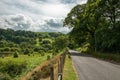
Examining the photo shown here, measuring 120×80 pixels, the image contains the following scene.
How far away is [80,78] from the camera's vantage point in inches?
615

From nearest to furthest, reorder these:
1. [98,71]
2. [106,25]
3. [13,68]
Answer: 1. [98,71]
2. [13,68]
3. [106,25]

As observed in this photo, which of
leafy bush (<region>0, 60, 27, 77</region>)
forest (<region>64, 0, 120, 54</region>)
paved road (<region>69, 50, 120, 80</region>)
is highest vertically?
forest (<region>64, 0, 120, 54</region>)

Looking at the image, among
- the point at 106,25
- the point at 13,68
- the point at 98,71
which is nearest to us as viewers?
the point at 98,71

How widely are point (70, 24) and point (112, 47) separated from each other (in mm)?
33898

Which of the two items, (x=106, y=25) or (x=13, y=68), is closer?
(x=13, y=68)

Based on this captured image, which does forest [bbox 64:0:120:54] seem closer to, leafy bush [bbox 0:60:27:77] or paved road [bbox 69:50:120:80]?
paved road [bbox 69:50:120:80]

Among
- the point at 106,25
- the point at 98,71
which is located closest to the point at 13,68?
the point at 106,25

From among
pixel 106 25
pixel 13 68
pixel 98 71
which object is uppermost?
pixel 106 25

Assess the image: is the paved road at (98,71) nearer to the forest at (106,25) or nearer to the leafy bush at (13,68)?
the forest at (106,25)

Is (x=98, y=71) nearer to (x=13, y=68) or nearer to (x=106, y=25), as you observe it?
(x=13, y=68)

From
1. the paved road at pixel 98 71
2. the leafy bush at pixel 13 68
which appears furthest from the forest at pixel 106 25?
the leafy bush at pixel 13 68

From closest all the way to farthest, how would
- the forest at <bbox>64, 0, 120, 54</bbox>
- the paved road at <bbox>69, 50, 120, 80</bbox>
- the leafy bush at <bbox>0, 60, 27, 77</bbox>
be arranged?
1. the paved road at <bbox>69, 50, 120, 80</bbox>
2. the leafy bush at <bbox>0, 60, 27, 77</bbox>
3. the forest at <bbox>64, 0, 120, 54</bbox>

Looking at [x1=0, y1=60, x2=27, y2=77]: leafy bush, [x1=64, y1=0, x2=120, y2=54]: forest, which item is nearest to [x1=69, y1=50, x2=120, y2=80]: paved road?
[x1=64, y1=0, x2=120, y2=54]: forest

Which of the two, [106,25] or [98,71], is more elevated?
[106,25]
